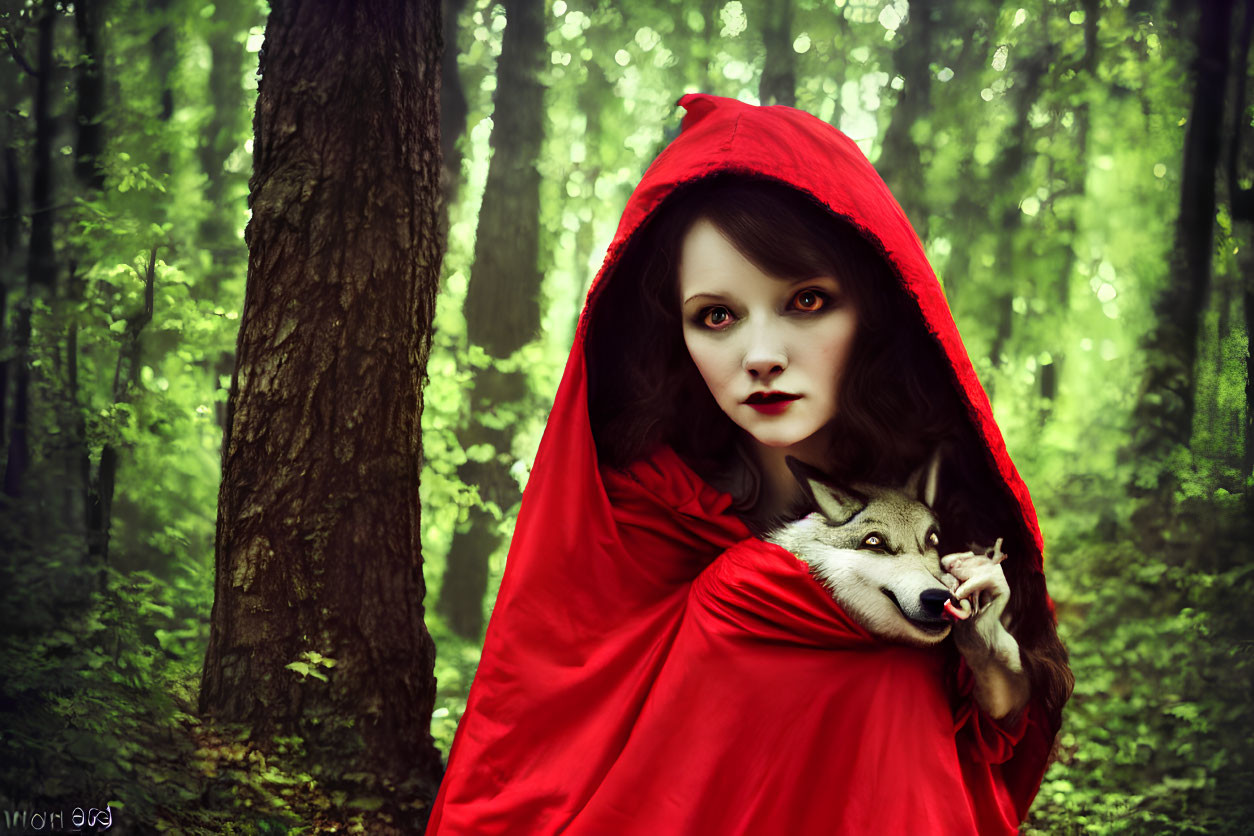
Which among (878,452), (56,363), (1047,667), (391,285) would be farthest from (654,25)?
(1047,667)

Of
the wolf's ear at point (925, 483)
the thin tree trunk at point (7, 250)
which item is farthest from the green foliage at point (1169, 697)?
the thin tree trunk at point (7, 250)

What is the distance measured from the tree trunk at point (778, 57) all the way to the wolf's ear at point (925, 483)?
2072 mm

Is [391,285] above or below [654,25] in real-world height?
below

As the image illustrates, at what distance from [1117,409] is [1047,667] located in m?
2.69

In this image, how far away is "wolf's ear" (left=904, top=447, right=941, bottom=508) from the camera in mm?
1917

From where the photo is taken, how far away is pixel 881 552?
5.86ft

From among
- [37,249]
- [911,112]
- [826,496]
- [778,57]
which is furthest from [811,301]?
[37,249]

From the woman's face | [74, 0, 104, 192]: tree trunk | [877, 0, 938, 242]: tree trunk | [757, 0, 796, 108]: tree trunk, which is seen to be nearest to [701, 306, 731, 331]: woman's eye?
the woman's face

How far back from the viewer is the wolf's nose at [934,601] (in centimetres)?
167

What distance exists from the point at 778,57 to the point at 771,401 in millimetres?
2182

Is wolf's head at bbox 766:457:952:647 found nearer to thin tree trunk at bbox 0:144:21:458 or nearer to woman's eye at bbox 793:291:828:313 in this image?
woman's eye at bbox 793:291:828:313

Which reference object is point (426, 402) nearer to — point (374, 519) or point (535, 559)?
point (374, 519)

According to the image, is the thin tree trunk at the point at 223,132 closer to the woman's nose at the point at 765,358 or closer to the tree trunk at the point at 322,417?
the tree trunk at the point at 322,417

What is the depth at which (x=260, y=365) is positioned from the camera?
99.7 inches
